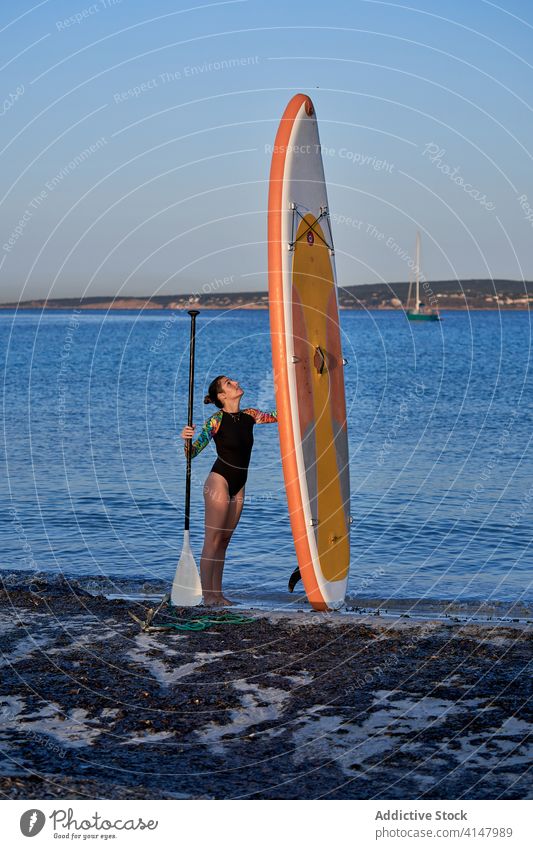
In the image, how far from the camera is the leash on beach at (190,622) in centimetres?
845

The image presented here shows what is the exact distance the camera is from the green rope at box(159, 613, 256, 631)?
335 inches

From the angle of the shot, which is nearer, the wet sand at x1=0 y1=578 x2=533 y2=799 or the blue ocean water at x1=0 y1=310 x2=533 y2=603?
the wet sand at x1=0 y1=578 x2=533 y2=799

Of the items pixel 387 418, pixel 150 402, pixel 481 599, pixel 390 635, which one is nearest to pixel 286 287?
pixel 390 635

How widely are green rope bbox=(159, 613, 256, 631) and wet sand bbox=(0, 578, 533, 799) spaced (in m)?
0.11

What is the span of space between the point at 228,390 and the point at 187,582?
1733 millimetres

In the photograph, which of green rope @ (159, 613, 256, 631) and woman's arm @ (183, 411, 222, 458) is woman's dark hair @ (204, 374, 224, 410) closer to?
woman's arm @ (183, 411, 222, 458)

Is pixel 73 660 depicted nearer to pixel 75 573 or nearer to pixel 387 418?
pixel 75 573

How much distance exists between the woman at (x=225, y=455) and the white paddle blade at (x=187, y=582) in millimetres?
176

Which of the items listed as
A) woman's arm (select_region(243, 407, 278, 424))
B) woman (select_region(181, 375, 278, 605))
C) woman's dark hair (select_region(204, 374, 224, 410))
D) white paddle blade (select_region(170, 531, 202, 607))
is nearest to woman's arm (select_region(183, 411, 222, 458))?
woman (select_region(181, 375, 278, 605))

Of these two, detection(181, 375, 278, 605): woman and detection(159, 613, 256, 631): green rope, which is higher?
detection(181, 375, 278, 605): woman

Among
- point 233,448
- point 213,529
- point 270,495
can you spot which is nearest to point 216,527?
point 213,529

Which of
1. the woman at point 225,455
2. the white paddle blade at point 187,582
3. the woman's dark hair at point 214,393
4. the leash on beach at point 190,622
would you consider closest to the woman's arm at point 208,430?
the woman at point 225,455

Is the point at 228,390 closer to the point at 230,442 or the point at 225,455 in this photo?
the point at 230,442

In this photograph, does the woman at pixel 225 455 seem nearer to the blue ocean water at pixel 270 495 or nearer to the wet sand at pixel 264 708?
the wet sand at pixel 264 708
